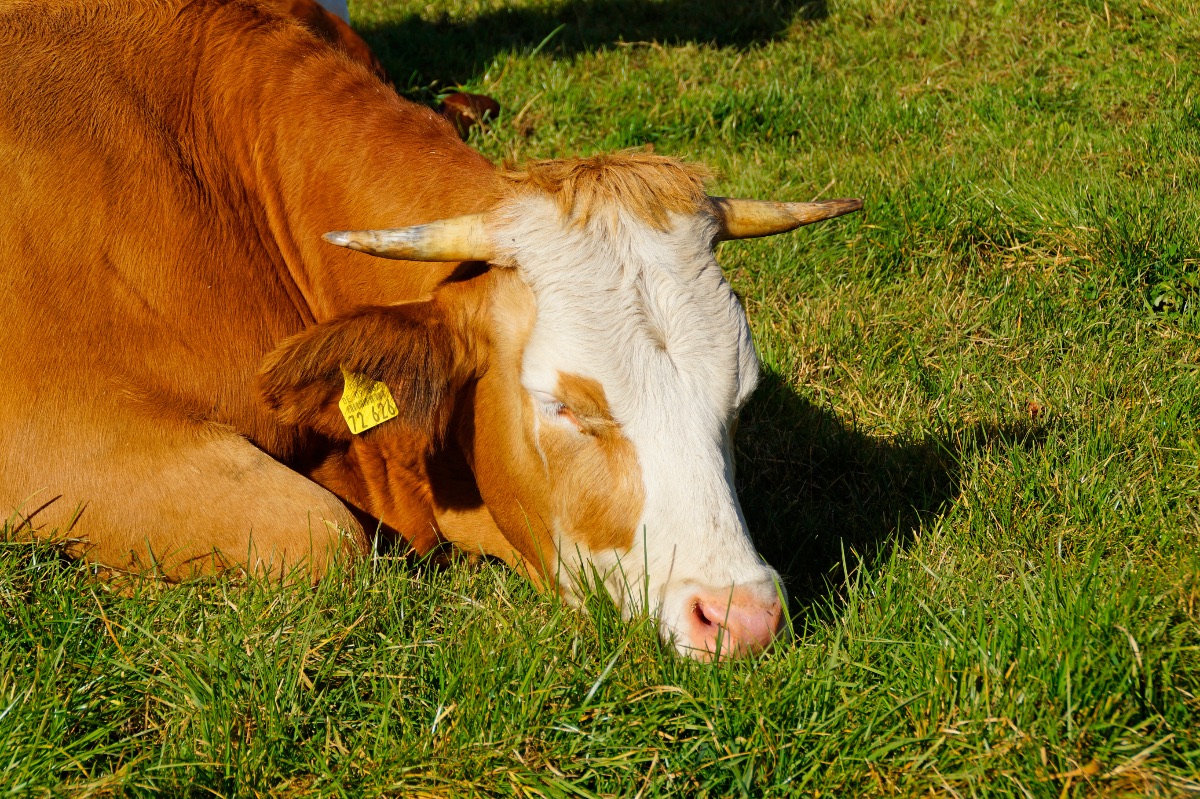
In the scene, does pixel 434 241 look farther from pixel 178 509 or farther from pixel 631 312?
pixel 178 509

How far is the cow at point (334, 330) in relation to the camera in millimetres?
3328

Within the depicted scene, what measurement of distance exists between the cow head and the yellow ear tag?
30 cm

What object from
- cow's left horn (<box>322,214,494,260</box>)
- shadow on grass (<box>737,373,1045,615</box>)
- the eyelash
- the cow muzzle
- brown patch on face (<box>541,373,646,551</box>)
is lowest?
shadow on grass (<box>737,373,1045,615</box>)

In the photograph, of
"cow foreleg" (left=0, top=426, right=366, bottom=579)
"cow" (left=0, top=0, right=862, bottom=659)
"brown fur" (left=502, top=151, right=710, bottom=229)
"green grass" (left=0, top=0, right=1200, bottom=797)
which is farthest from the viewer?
"cow foreleg" (left=0, top=426, right=366, bottom=579)

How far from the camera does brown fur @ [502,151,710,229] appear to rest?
3471mm

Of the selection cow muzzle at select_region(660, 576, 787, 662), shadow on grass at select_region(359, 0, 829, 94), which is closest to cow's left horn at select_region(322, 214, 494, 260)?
cow muzzle at select_region(660, 576, 787, 662)

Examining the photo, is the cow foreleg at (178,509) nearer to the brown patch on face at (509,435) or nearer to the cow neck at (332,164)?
the brown patch on face at (509,435)

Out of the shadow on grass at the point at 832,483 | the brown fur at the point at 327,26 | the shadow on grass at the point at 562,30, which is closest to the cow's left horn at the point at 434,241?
the brown fur at the point at 327,26

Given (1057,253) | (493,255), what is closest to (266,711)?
(493,255)

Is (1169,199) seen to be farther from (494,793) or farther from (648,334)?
(494,793)

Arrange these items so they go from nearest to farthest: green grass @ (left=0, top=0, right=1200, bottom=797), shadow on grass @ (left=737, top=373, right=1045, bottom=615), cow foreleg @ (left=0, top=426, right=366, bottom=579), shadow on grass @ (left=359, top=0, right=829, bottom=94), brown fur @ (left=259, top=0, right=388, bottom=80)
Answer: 1. green grass @ (left=0, top=0, right=1200, bottom=797)
2. cow foreleg @ (left=0, top=426, right=366, bottom=579)
3. shadow on grass @ (left=737, top=373, right=1045, bottom=615)
4. brown fur @ (left=259, top=0, right=388, bottom=80)
5. shadow on grass @ (left=359, top=0, right=829, bottom=94)

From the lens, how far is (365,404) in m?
3.55

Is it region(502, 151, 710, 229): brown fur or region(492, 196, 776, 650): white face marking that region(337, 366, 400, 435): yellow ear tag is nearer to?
region(492, 196, 776, 650): white face marking

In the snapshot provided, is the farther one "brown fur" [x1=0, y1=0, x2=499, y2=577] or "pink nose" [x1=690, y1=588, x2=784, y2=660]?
"brown fur" [x1=0, y1=0, x2=499, y2=577]
